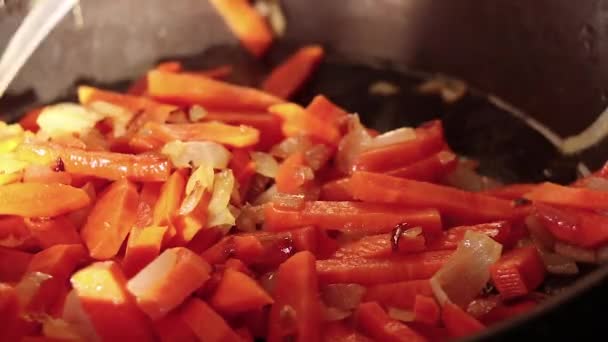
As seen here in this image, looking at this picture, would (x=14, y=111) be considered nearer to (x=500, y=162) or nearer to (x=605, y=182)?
(x=500, y=162)

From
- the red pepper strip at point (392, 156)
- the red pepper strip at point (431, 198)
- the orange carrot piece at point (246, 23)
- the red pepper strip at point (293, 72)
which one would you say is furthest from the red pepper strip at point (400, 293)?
the orange carrot piece at point (246, 23)

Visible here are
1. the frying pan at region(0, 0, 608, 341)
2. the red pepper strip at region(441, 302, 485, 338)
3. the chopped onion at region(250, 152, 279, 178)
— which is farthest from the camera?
the frying pan at region(0, 0, 608, 341)

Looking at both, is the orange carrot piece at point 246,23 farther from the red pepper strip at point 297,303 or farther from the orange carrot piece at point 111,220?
the red pepper strip at point 297,303

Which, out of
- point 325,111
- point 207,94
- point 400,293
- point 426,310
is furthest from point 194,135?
point 426,310

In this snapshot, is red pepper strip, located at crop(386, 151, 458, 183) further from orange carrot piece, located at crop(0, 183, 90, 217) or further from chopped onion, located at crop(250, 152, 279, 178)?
orange carrot piece, located at crop(0, 183, 90, 217)

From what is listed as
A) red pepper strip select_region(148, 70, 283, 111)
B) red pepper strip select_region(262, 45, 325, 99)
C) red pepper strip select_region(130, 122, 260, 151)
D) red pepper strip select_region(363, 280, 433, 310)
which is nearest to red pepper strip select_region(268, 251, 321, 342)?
red pepper strip select_region(363, 280, 433, 310)

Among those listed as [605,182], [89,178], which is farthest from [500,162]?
[89,178]

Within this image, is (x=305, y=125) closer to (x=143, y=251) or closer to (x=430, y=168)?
(x=430, y=168)

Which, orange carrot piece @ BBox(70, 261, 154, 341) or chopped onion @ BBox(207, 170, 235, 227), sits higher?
chopped onion @ BBox(207, 170, 235, 227)
